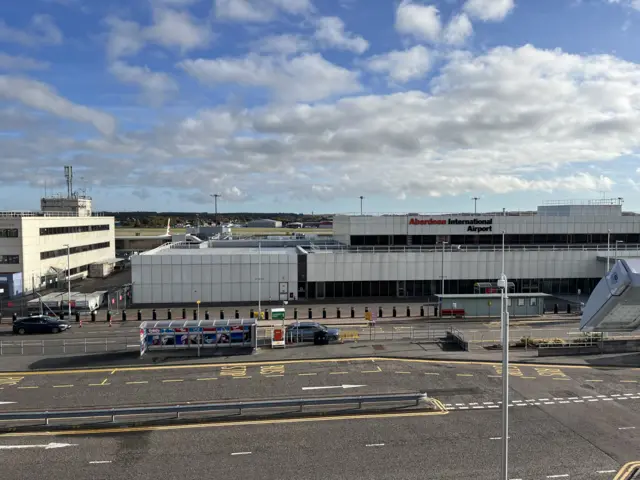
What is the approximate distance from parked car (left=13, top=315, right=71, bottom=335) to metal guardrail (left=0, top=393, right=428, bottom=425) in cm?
2138

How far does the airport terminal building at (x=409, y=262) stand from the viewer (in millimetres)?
51250

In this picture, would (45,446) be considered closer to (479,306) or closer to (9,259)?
(479,306)

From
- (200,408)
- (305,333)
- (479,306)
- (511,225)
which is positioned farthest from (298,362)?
(511,225)

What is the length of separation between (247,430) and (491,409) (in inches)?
422

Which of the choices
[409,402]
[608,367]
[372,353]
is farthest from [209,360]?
[608,367]

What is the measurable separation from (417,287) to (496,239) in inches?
573

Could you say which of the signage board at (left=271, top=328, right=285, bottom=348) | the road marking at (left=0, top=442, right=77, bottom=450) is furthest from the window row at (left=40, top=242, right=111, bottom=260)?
the road marking at (left=0, top=442, right=77, bottom=450)

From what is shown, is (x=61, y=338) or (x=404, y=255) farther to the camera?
(x=404, y=255)

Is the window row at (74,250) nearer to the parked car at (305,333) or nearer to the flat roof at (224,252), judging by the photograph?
the flat roof at (224,252)

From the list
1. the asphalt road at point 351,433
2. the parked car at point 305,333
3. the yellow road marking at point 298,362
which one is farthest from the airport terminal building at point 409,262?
the asphalt road at point 351,433

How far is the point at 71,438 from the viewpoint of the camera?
18.5 metres

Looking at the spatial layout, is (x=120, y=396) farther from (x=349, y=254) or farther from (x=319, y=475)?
(x=349, y=254)

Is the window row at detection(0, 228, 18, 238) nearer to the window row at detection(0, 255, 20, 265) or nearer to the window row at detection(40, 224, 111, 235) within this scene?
the window row at detection(0, 255, 20, 265)

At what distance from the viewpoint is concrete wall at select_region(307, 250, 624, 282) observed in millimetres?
53812
